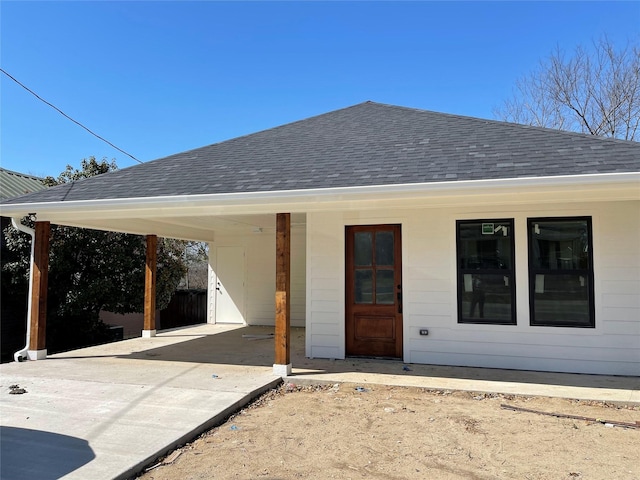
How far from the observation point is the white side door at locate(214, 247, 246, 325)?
1150 cm

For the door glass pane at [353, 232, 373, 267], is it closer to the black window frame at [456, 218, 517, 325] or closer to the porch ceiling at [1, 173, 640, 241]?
the porch ceiling at [1, 173, 640, 241]

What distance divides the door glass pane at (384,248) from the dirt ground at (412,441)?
233cm

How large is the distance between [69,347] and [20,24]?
735 centimetres

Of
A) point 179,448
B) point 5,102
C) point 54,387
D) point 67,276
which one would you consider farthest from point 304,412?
point 5,102

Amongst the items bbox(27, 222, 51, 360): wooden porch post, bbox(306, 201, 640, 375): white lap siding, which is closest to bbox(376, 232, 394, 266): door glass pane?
bbox(306, 201, 640, 375): white lap siding

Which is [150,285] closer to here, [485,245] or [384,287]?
[384,287]

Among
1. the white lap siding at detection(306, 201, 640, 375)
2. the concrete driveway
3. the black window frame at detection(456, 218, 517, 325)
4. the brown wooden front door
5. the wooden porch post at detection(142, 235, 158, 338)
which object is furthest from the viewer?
the wooden porch post at detection(142, 235, 158, 338)

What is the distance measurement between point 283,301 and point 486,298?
3.03m

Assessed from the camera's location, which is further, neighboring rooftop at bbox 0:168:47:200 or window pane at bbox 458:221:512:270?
neighboring rooftop at bbox 0:168:47:200

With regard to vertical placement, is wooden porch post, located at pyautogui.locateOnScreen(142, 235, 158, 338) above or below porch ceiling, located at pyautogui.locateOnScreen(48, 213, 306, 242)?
below

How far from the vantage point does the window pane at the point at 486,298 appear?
6129 mm

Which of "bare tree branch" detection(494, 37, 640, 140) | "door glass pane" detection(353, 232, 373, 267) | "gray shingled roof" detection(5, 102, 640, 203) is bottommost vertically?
"door glass pane" detection(353, 232, 373, 267)

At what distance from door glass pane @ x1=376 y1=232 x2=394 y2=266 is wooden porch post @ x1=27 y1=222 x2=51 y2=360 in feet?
18.1

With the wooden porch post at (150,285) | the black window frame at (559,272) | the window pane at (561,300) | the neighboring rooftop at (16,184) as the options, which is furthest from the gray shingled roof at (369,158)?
the neighboring rooftop at (16,184)
